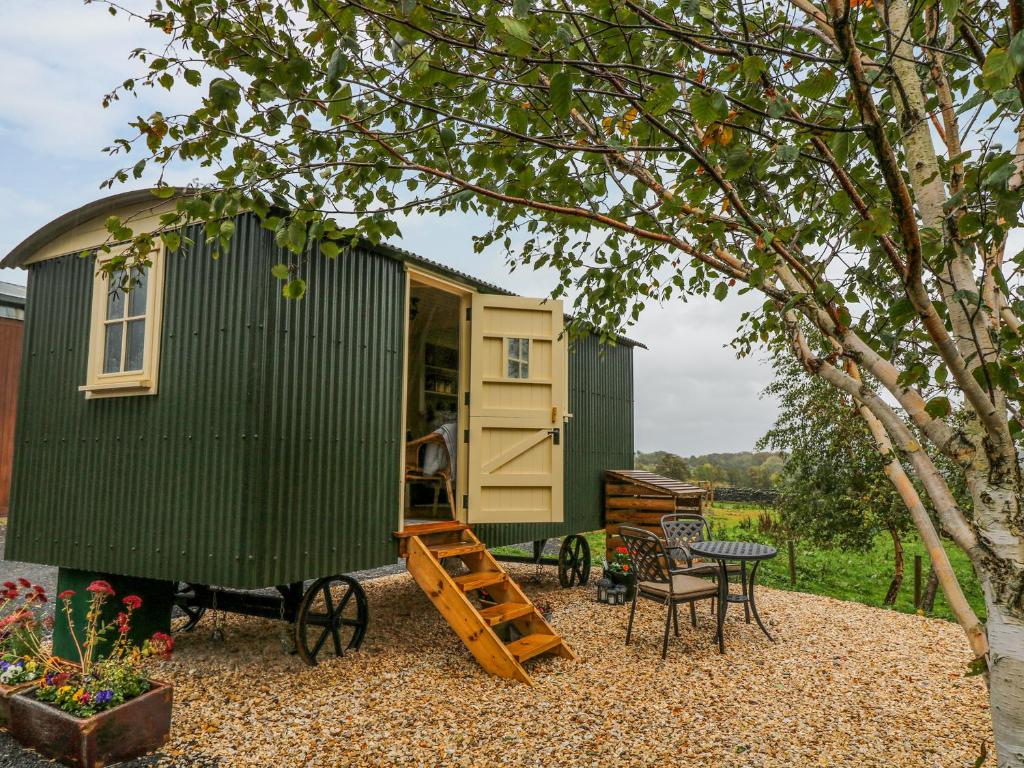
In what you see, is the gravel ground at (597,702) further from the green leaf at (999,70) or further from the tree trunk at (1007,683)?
the green leaf at (999,70)

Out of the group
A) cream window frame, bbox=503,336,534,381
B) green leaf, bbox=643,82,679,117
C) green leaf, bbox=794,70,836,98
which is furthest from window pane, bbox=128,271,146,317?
green leaf, bbox=794,70,836,98

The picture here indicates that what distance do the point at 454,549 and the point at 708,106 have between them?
4.11 m

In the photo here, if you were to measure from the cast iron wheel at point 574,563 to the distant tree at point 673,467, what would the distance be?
505 inches

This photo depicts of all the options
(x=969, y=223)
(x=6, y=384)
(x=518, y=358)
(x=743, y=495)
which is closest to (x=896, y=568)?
(x=518, y=358)

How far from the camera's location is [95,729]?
10.2 ft

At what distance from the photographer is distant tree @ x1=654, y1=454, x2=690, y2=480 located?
66.4 ft

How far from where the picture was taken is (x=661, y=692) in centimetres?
414

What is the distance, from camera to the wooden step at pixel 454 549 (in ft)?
16.5

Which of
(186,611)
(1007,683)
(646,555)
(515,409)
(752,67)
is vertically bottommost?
(186,611)

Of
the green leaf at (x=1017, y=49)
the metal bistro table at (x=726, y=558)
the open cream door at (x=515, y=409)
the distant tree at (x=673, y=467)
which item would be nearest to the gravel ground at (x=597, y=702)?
A: the metal bistro table at (x=726, y=558)

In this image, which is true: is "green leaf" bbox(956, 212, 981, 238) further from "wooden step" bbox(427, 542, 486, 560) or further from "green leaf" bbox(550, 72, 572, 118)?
"wooden step" bbox(427, 542, 486, 560)

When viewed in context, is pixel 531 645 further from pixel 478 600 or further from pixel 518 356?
pixel 518 356

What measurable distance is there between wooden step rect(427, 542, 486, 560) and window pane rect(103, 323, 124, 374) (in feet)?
8.98

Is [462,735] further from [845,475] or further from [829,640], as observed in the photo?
[845,475]
